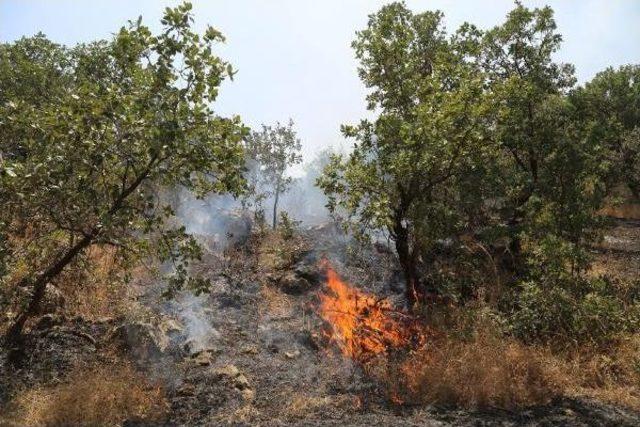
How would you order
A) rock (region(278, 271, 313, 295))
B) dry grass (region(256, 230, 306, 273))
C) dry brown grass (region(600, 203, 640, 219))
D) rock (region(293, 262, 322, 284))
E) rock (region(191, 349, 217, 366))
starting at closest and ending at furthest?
rock (region(191, 349, 217, 366)) < rock (region(278, 271, 313, 295)) < rock (region(293, 262, 322, 284)) < dry grass (region(256, 230, 306, 273)) < dry brown grass (region(600, 203, 640, 219))

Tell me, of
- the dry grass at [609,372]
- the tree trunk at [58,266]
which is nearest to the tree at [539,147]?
the dry grass at [609,372]

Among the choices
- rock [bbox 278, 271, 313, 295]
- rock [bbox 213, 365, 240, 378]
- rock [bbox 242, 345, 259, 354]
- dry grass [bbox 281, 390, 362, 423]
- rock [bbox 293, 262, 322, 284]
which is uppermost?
rock [bbox 293, 262, 322, 284]

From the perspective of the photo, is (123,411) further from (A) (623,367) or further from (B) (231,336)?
(A) (623,367)

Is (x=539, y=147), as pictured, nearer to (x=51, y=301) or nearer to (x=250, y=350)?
(x=250, y=350)

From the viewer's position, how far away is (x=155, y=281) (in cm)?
1662

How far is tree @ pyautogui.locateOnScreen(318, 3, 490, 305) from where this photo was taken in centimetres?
1091

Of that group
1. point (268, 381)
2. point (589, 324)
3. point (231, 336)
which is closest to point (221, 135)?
point (268, 381)

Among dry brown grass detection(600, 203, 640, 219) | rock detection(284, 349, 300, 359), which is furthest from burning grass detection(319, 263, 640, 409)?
dry brown grass detection(600, 203, 640, 219)

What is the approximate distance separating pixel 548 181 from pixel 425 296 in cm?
606

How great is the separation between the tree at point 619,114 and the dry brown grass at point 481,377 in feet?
35.8

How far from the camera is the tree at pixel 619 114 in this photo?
830 inches

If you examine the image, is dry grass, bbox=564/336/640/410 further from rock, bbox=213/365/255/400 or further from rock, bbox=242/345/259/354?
rock, bbox=242/345/259/354

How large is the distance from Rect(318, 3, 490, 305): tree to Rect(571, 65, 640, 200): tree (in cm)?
800

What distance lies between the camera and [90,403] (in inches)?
343
